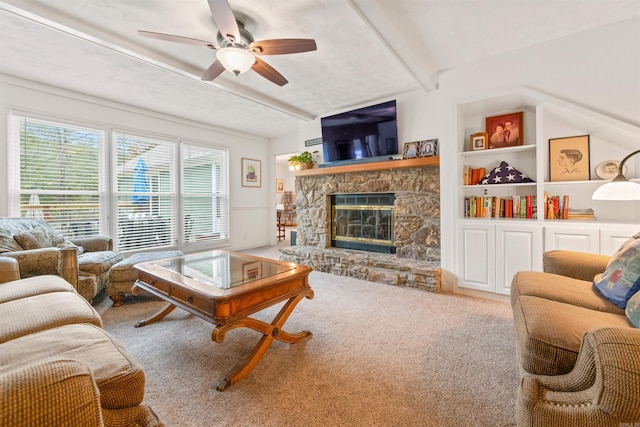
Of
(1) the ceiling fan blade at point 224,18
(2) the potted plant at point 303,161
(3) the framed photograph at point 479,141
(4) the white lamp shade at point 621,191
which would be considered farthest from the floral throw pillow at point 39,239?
(4) the white lamp shade at point 621,191

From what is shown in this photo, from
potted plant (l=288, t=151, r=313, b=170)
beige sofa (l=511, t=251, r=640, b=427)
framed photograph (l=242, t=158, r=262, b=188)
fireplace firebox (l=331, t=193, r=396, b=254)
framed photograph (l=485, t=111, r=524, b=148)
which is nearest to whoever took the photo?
beige sofa (l=511, t=251, r=640, b=427)

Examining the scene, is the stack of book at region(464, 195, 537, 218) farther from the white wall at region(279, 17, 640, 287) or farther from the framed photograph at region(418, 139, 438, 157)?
the framed photograph at region(418, 139, 438, 157)

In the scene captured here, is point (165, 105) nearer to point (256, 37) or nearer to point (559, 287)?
point (256, 37)

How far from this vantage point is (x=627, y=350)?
0.83 meters

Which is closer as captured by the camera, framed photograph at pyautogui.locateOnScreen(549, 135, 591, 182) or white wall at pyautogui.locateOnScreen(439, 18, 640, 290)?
white wall at pyautogui.locateOnScreen(439, 18, 640, 290)

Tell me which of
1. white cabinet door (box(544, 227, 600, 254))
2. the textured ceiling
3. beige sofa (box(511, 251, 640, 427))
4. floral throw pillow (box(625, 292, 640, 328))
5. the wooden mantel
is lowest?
beige sofa (box(511, 251, 640, 427))

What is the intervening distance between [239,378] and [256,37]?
2653mm

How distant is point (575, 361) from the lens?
1.04 m

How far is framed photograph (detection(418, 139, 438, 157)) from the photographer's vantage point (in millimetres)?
3459

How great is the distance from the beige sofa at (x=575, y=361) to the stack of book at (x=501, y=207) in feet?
4.88

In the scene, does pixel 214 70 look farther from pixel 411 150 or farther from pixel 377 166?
pixel 411 150

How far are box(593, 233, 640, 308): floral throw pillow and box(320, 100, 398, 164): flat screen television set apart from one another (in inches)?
102

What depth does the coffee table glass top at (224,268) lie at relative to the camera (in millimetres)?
1795

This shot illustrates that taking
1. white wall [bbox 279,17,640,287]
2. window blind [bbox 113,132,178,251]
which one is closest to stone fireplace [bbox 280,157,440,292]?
white wall [bbox 279,17,640,287]
